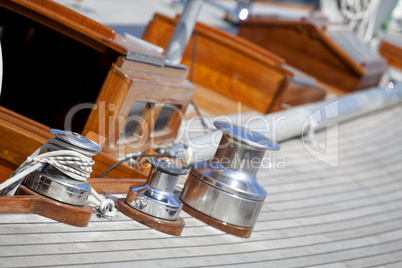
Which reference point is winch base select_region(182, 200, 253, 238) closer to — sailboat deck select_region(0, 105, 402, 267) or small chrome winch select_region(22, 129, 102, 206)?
sailboat deck select_region(0, 105, 402, 267)

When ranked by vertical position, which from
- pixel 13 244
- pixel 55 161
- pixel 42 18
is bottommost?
pixel 13 244

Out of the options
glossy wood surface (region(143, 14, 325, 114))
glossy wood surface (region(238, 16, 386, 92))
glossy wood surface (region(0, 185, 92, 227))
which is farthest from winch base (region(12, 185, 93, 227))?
glossy wood surface (region(238, 16, 386, 92))

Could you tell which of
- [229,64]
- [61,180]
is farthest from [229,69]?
[61,180]

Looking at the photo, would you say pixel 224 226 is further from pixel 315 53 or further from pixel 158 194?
pixel 315 53

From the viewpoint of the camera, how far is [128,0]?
7.03 metres

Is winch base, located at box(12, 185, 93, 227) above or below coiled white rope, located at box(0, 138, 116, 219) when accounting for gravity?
below

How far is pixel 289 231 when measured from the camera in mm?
2949

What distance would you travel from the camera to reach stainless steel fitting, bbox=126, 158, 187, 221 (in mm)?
2346

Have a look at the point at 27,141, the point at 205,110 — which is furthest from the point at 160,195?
the point at 205,110

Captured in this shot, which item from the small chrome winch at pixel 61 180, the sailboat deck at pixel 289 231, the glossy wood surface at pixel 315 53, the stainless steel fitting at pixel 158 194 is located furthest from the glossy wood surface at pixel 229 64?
the small chrome winch at pixel 61 180

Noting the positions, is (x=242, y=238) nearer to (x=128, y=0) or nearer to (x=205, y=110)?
(x=205, y=110)

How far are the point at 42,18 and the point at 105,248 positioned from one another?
1.28 meters

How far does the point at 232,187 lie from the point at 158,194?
37 cm

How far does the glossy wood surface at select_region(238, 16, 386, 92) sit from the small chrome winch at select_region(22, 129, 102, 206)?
4.85 m
